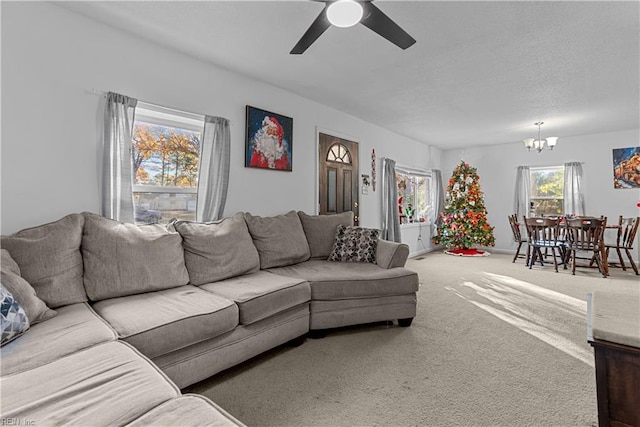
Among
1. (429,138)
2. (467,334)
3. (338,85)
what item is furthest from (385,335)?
(429,138)

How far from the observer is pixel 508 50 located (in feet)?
9.09

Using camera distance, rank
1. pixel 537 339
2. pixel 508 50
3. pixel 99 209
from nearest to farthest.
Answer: pixel 99 209
pixel 537 339
pixel 508 50

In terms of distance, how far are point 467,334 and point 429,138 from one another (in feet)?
15.6

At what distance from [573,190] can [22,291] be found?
805 cm

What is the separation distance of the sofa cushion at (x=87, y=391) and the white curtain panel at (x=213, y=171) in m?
1.84

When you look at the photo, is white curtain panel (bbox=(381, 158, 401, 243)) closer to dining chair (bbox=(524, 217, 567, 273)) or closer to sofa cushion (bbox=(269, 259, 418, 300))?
dining chair (bbox=(524, 217, 567, 273))

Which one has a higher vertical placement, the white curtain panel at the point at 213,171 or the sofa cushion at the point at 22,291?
the white curtain panel at the point at 213,171

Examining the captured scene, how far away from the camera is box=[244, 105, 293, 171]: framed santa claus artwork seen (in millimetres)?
3383

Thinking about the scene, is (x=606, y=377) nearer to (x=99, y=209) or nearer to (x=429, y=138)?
(x=99, y=209)

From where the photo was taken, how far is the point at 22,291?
5.12 ft

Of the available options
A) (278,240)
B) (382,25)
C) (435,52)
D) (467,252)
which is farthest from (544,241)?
(382,25)

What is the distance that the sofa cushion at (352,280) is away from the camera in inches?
101

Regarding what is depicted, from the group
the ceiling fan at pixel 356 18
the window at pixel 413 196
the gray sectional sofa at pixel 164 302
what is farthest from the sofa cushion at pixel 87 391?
the window at pixel 413 196

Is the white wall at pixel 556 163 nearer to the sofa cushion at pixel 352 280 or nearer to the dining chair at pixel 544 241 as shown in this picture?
the dining chair at pixel 544 241
